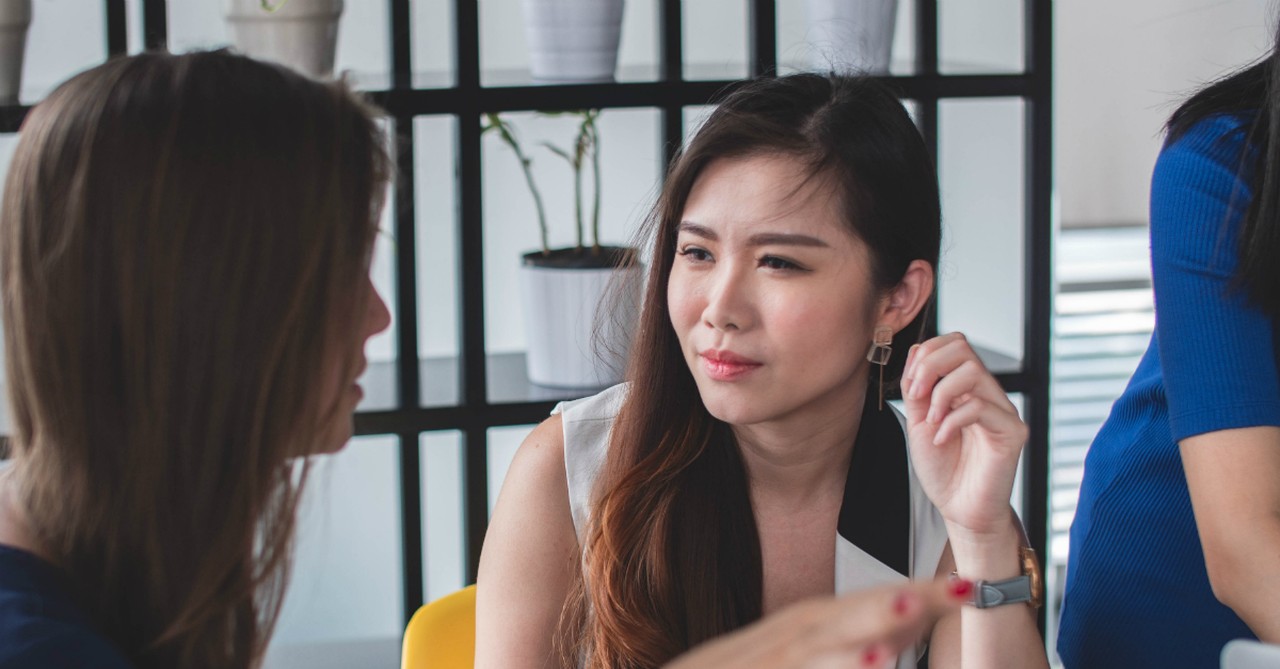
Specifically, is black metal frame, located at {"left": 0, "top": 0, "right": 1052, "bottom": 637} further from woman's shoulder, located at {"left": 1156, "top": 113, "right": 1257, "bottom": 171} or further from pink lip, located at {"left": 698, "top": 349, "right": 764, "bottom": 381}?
woman's shoulder, located at {"left": 1156, "top": 113, "right": 1257, "bottom": 171}

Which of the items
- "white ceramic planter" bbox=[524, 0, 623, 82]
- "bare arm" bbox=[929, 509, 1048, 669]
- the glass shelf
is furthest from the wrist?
"white ceramic planter" bbox=[524, 0, 623, 82]

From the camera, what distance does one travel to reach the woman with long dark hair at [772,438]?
4.51 ft

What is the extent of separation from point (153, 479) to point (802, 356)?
76 centimetres

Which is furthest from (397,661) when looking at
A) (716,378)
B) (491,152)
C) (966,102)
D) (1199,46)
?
(1199,46)

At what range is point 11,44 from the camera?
6.50ft

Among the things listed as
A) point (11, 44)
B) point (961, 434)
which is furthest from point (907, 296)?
point (11, 44)

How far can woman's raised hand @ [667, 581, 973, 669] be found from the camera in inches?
15.8

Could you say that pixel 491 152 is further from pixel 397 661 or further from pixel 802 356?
pixel 802 356

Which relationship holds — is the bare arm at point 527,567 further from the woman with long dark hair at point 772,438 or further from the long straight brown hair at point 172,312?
the long straight brown hair at point 172,312

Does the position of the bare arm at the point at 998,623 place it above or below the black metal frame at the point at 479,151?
below

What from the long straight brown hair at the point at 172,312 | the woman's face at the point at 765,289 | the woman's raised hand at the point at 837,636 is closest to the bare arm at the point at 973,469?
the woman's face at the point at 765,289

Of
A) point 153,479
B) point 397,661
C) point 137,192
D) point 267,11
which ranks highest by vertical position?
point 267,11

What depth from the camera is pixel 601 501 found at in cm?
146

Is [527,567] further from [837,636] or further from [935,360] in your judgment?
[837,636]
